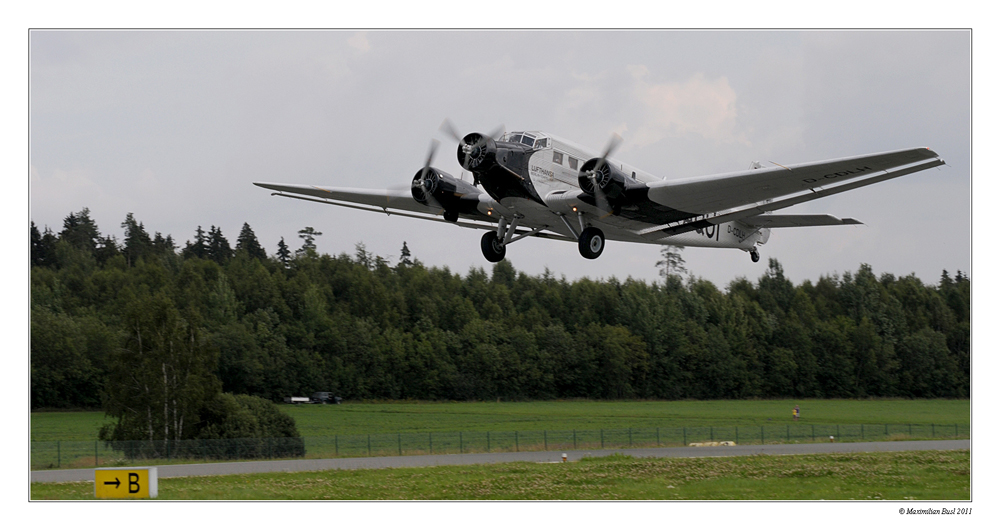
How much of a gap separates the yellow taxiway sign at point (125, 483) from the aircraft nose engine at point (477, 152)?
1260 cm

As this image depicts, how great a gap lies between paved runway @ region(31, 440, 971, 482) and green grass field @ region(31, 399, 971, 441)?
63.7 feet

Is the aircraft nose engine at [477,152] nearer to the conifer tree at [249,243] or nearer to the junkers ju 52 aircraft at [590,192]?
the junkers ju 52 aircraft at [590,192]

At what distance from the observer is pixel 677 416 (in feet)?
278

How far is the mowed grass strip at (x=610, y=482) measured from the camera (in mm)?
28844

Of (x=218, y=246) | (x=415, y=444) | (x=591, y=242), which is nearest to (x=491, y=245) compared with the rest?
(x=591, y=242)

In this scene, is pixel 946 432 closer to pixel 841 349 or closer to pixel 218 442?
pixel 841 349

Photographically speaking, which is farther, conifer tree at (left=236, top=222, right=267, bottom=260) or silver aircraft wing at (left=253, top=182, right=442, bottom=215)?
conifer tree at (left=236, top=222, right=267, bottom=260)

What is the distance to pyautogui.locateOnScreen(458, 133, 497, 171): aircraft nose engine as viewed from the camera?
2573 centimetres

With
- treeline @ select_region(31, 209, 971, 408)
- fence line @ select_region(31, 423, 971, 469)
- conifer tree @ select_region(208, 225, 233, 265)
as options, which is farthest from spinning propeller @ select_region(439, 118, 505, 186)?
conifer tree @ select_region(208, 225, 233, 265)

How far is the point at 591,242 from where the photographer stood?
27.4 metres

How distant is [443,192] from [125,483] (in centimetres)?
1263

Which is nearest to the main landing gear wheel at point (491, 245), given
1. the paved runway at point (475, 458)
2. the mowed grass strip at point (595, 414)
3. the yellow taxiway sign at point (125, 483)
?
the yellow taxiway sign at point (125, 483)

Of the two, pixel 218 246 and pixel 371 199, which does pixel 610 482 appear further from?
pixel 218 246

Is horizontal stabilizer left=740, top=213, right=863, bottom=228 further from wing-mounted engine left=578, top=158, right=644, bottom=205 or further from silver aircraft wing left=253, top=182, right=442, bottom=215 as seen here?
silver aircraft wing left=253, top=182, right=442, bottom=215
